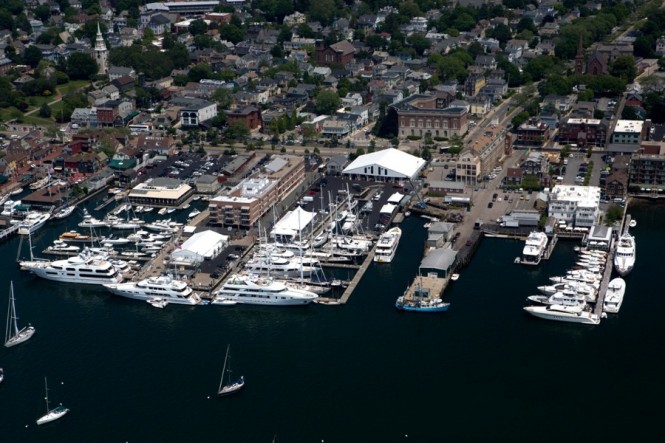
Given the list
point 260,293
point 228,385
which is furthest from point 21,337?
point 260,293

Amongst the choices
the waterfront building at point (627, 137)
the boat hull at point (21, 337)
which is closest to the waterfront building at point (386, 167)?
the waterfront building at point (627, 137)

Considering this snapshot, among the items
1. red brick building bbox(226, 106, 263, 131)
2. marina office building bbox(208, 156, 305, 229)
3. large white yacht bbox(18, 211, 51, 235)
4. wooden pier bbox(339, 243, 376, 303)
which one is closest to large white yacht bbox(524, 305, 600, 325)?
wooden pier bbox(339, 243, 376, 303)

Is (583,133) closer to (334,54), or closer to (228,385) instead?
(334,54)

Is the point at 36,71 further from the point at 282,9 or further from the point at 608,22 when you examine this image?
the point at 608,22

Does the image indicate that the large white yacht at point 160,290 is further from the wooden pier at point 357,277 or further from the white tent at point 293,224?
the white tent at point 293,224

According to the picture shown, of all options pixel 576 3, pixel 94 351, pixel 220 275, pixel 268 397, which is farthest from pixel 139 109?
pixel 576 3

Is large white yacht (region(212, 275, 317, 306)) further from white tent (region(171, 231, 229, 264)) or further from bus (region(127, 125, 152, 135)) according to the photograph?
bus (region(127, 125, 152, 135))
